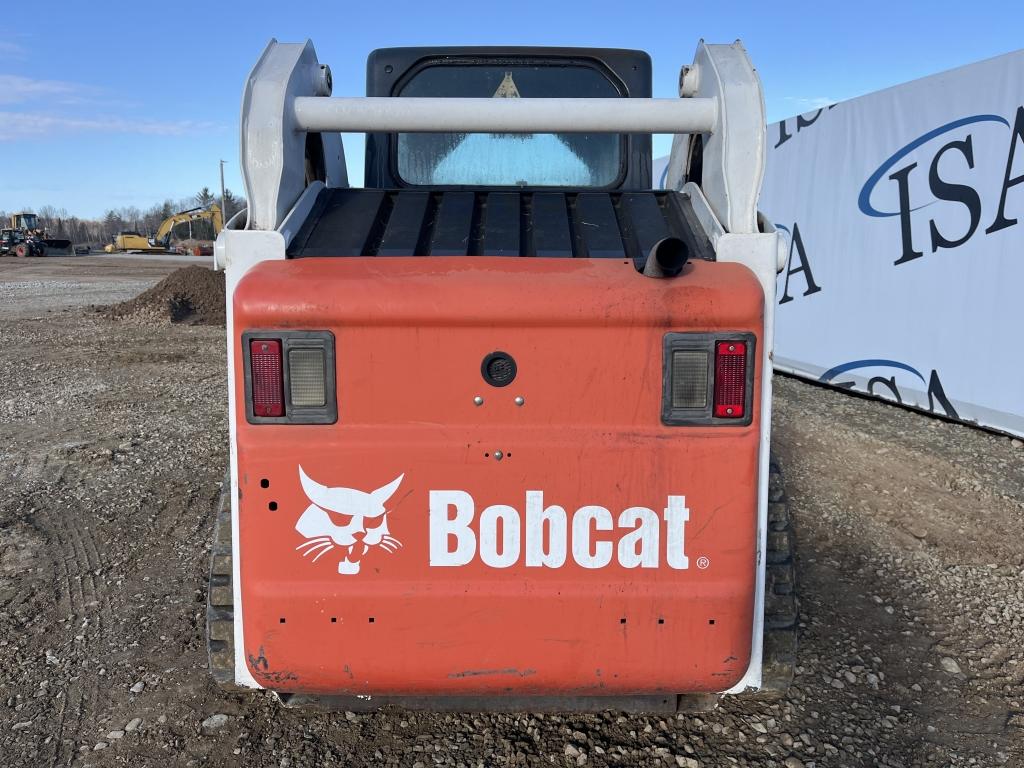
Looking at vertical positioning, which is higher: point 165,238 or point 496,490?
point 165,238

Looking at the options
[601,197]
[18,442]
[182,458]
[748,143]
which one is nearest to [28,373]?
[18,442]

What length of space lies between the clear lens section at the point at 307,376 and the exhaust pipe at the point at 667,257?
0.85 m

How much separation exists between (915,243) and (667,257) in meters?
6.25

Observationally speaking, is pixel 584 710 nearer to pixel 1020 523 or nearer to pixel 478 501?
pixel 478 501

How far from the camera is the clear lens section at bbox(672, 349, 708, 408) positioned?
1.97 m

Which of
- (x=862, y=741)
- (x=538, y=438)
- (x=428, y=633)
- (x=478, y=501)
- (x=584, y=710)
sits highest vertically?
(x=538, y=438)

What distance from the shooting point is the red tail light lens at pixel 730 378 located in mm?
1971

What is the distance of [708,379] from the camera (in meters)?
1.98

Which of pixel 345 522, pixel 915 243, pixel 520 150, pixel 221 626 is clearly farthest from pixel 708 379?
pixel 915 243

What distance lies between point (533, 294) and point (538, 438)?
36cm

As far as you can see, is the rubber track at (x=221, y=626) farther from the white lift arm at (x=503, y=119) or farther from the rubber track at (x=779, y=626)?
the rubber track at (x=779, y=626)

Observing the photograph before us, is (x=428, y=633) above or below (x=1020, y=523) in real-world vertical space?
above

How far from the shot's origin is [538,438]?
200 centimetres

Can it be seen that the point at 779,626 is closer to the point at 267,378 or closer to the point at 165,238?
the point at 267,378
